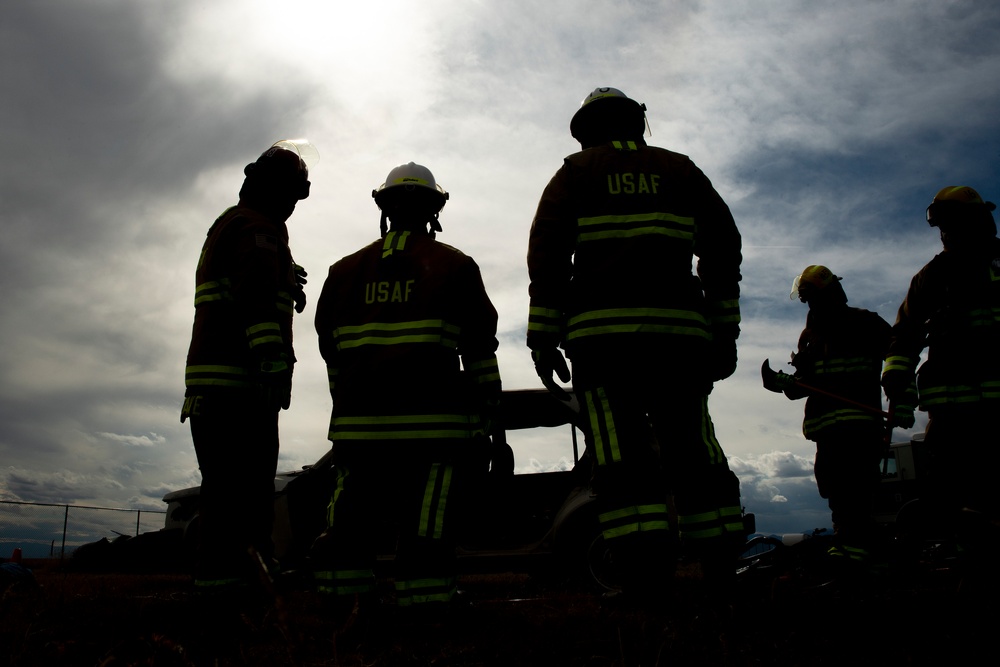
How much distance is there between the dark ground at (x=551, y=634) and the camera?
1906 millimetres

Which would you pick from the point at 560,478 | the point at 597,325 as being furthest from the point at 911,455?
the point at 597,325

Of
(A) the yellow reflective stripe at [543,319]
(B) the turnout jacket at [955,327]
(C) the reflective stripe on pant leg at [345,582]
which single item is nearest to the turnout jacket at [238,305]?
(C) the reflective stripe on pant leg at [345,582]

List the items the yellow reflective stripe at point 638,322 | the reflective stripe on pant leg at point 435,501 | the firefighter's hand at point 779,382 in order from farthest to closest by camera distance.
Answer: the firefighter's hand at point 779,382
the yellow reflective stripe at point 638,322
the reflective stripe on pant leg at point 435,501

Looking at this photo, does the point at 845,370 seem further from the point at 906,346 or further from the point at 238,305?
the point at 238,305

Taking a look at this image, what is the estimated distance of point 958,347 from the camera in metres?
4.19

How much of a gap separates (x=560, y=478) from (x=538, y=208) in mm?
4051

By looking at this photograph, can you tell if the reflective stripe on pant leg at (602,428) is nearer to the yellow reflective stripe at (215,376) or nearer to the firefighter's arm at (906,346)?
the yellow reflective stripe at (215,376)

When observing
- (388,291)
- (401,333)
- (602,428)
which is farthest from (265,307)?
(602,428)

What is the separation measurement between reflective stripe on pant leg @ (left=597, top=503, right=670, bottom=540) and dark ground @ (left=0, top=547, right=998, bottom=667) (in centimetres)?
28

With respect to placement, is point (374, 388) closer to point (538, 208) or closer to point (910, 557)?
point (538, 208)

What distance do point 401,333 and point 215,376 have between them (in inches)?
43.1

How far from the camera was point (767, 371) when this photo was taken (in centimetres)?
557

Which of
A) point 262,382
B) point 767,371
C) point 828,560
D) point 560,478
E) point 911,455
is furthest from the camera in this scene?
point 911,455

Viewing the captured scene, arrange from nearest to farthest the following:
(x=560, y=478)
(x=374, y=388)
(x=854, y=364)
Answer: (x=374, y=388)
(x=854, y=364)
(x=560, y=478)
